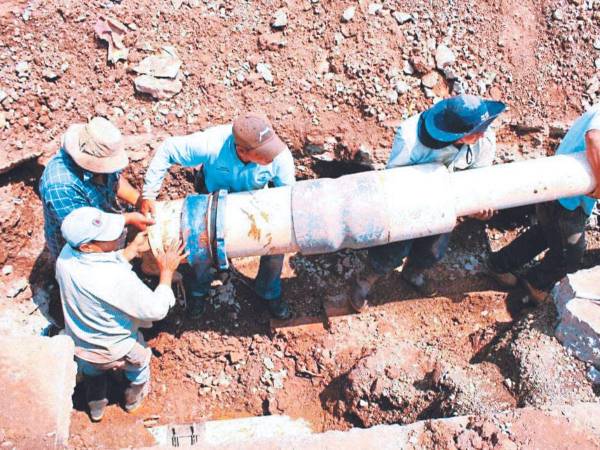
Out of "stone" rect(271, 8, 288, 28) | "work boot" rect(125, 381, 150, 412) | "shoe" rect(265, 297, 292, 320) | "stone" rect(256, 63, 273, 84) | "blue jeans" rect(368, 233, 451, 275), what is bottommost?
"work boot" rect(125, 381, 150, 412)

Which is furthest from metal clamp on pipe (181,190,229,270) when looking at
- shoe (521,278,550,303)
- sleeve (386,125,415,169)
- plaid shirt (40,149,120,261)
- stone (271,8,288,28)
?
shoe (521,278,550,303)

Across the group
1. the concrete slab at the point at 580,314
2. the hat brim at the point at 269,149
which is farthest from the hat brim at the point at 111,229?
the concrete slab at the point at 580,314

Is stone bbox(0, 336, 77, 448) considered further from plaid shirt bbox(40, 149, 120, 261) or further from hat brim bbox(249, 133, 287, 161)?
hat brim bbox(249, 133, 287, 161)

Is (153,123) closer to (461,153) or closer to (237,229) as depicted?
(237,229)

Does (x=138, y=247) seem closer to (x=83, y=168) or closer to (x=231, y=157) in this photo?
(x=83, y=168)

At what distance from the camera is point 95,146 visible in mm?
3674

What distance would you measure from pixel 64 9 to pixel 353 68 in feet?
9.13

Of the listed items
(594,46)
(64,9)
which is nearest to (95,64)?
(64,9)

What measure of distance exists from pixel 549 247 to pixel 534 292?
53 cm

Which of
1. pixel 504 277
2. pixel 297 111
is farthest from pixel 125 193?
pixel 504 277

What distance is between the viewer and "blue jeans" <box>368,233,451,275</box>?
4520 millimetres

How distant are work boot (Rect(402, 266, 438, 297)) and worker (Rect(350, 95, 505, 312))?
1.33 ft

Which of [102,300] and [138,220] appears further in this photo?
[138,220]

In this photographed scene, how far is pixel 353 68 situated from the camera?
17.3 feet
